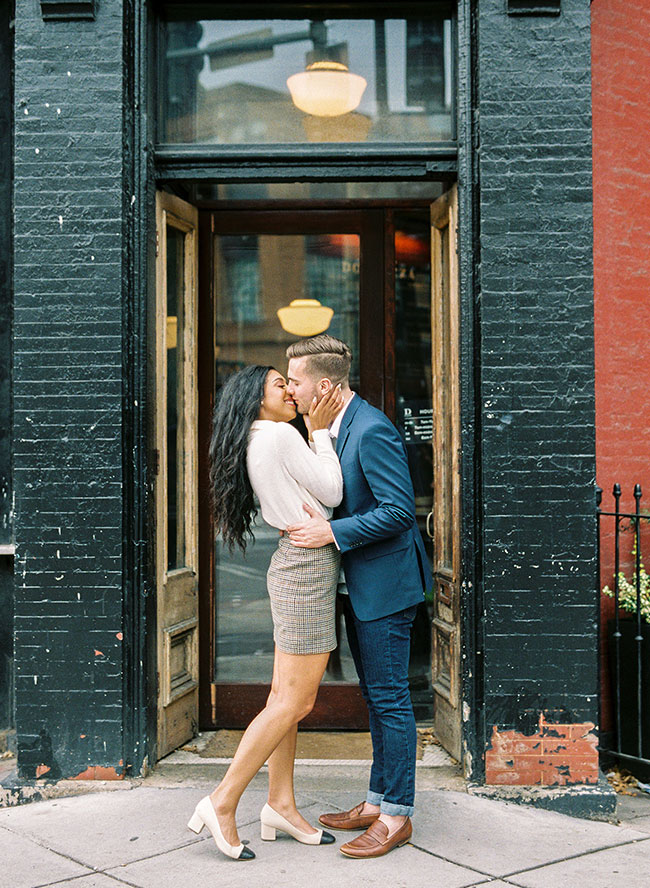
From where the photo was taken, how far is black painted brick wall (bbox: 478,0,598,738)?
452cm

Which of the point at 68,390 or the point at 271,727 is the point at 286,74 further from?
the point at 271,727

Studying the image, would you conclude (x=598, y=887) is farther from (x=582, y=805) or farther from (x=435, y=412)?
(x=435, y=412)

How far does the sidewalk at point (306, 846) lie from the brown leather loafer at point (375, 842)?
4cm

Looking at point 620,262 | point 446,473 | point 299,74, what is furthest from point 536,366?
point 299,74

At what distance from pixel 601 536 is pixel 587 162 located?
204 cm

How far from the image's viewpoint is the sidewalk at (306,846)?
3621 millimetres

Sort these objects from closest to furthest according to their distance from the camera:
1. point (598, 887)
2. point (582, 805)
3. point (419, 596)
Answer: point (598, 887) → point (419, 596) → point (582, 805)

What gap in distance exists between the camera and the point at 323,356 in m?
3.81

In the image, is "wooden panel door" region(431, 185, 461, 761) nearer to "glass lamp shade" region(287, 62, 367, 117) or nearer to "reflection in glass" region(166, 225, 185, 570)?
"glass lamp shade" region(287, 62, 367, 117)

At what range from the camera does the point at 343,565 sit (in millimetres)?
3936

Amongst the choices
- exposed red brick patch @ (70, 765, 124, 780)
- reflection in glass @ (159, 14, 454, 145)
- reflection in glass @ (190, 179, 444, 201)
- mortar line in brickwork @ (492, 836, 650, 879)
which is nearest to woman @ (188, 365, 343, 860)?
mortar line in brickwork @ (492, 836, 650, 879)

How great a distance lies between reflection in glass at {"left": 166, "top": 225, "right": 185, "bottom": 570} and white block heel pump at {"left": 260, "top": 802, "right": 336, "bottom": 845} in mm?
1709

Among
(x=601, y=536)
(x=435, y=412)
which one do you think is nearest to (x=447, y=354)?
(x=435, y=412)

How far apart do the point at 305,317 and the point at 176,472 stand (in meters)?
1.30
